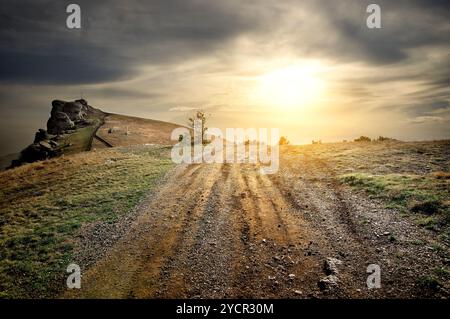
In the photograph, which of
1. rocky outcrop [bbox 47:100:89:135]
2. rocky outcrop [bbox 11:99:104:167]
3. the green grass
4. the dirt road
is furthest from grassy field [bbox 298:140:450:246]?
rocky outcrop [bbox 47:100:89:135]

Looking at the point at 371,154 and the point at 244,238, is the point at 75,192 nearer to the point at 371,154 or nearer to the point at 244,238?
the point at 244,238

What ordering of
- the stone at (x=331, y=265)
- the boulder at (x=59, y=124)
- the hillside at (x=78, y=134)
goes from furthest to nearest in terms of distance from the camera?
the boulder at (x=59, y=124), the hillside at (x=78, y=134), the stone at (x=331, y=265)

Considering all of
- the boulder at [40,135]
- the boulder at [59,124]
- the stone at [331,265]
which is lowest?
the stone at [331,265]

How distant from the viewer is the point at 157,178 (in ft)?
81.5

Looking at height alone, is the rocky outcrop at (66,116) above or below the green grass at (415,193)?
above

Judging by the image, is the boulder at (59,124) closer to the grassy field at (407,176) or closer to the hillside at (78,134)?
the hillside at (78,134)

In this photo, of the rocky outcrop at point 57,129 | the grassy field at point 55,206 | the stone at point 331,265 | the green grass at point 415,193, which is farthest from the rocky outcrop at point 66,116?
the stone at point 331,265

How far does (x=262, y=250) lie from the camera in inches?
493

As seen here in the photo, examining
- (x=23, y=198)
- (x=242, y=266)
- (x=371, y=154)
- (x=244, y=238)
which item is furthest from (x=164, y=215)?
(x=371, y=154)

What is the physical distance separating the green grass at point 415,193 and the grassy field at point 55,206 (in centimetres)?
1545

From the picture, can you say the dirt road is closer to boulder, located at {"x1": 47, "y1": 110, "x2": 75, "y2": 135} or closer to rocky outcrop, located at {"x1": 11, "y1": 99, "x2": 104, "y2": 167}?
rocky outcrop, located at {"x1": 11, "y1": 99, "x2": 104, "y2": 167}

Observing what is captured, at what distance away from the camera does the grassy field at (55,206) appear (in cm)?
1217

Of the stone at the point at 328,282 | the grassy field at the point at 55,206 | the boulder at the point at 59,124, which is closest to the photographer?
the stone at the point at 328,282

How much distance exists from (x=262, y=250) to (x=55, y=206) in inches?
623
